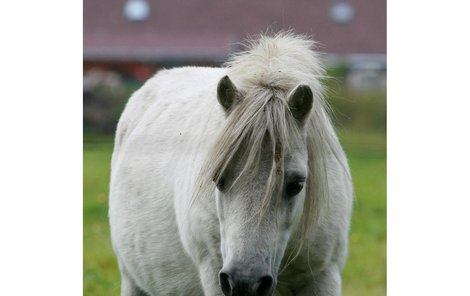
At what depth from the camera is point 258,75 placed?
2789mm

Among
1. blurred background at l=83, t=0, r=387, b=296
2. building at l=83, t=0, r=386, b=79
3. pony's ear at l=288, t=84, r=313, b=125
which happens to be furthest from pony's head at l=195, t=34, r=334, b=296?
building at l=83, t=0, r=386, b=79

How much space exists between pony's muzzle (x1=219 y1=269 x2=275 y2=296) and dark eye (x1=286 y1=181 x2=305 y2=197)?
312 millimetres

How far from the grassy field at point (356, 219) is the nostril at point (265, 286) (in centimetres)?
94

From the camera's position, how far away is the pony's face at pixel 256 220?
2.48m

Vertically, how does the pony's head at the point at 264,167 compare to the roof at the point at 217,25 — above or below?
below

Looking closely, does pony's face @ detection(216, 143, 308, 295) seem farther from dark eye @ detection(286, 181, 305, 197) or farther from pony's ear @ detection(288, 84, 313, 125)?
pony's ear @ detection(288, 84, 313, 125)

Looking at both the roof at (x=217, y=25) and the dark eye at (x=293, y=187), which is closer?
the dark eye at (x=293, y=187)

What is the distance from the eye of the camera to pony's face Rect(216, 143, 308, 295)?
97.5 inches

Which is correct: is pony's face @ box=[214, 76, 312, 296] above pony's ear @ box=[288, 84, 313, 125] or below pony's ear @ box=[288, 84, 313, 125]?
below

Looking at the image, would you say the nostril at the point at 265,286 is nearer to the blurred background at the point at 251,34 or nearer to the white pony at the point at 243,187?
the white pony at the point at 243,187

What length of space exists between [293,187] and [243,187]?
0.60ft

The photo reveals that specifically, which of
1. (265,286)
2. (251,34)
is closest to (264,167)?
(265,286)

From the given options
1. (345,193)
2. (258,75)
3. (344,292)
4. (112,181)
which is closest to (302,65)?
(258,75)

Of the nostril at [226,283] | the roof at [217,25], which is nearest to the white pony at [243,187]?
the nostril at [226,283]
